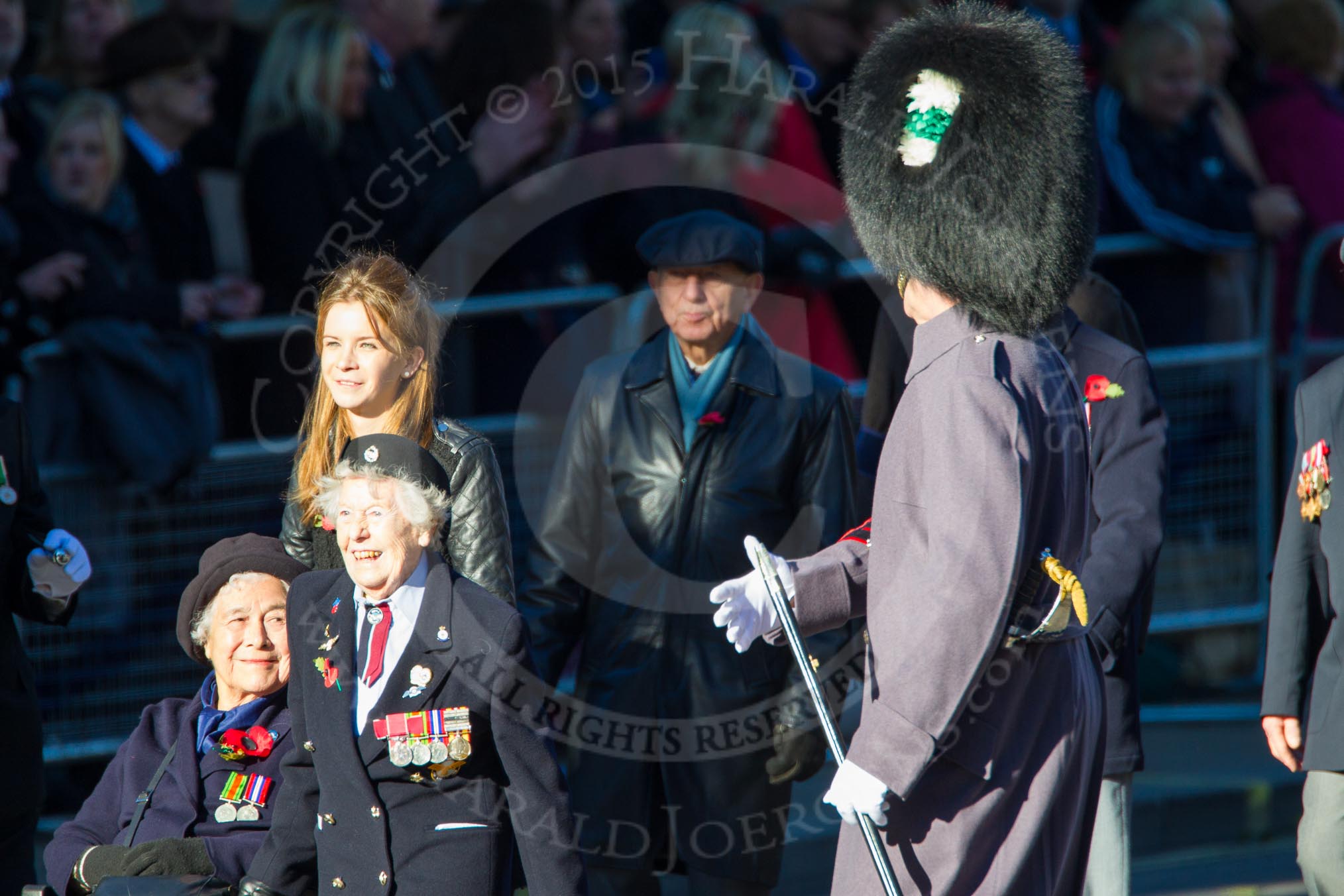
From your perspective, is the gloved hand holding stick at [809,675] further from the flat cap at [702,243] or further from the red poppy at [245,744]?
the flat cap at [702,243]

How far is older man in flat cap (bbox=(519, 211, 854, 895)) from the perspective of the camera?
13.8 ft

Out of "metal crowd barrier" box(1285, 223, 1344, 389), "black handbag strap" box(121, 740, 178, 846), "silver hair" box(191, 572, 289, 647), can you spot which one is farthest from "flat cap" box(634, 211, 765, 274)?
"metal crowd barrier" box(1285, 223, 1344, 389)

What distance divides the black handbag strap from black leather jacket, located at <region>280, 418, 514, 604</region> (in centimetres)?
51

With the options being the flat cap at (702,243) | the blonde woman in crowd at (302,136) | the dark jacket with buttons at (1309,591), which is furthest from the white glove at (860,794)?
the blonde woman in crowd at (302,136)

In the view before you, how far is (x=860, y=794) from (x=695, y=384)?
1.86 metres

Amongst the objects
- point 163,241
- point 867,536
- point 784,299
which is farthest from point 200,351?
point 867,536

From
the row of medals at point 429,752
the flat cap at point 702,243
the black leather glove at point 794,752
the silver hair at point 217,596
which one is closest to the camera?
the row of medals at point 429,752

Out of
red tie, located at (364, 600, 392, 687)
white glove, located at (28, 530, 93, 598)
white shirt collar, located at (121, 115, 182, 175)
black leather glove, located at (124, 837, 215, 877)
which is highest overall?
white shirt collar, located at (121, 115, 182, 175)

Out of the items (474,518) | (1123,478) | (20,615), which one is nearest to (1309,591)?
(1123,478)

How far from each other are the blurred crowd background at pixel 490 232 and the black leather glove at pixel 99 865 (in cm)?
203

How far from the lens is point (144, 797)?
363 centimetres

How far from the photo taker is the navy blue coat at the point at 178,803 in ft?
11.7

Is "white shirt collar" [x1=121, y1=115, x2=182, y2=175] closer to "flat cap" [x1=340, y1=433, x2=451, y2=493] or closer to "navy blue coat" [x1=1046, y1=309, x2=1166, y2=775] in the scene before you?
"flat cap" [x1=340, y1=433, x2=451, y2=493]

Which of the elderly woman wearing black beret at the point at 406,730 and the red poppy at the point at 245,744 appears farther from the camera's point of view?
the red poppy at the point at 245,744
